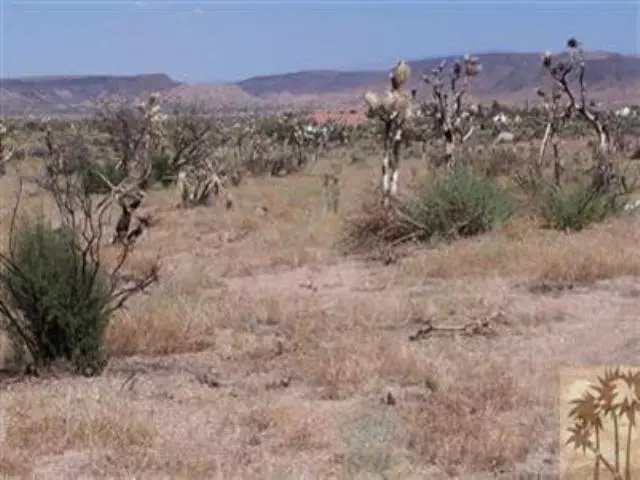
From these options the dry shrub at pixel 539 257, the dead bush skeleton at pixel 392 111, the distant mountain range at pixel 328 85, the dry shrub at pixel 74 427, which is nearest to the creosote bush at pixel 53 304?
the dry shrub at pixel 74 427

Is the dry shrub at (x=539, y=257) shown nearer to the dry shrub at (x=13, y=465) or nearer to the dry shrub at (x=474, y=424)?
the dry shrub at (x=474, y=424)

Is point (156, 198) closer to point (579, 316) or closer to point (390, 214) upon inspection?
point (390, 214)

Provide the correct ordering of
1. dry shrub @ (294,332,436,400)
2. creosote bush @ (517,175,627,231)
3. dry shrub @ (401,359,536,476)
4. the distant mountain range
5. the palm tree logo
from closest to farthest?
the palm tree logo < dry shrub @ (401,359,536,476) < dry shrub @ (294,332,436,400) < creosote bush @ (517,175,627,231) < the distant mountain range

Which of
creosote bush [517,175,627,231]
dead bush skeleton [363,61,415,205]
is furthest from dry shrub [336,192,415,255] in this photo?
creosote bush [517,175,627,231]

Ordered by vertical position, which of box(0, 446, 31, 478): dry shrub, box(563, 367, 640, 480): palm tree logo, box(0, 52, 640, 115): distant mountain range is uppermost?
box(563, 367, 640, 480): palm tree logo

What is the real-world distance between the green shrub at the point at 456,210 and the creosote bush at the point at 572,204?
22.0 inches

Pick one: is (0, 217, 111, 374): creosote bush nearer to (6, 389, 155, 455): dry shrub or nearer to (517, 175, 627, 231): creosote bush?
(6, 389, 155, 455): dry shrub

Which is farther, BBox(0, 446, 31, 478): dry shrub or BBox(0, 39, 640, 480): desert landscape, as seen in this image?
BBox(0, 39, 640, 480): desert landscape

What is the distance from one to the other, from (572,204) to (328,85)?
143m

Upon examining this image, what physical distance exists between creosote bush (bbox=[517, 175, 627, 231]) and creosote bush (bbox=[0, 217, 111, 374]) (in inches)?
294

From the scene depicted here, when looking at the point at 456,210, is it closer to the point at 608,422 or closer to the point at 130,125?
the point at 130,125

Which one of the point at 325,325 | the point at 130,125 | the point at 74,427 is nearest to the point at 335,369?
the point at 325,325

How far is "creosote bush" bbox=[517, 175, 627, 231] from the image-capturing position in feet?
48.2

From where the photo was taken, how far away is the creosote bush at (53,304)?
834 cm
